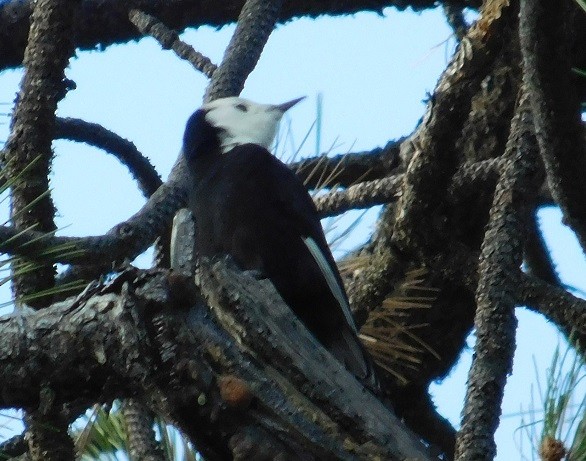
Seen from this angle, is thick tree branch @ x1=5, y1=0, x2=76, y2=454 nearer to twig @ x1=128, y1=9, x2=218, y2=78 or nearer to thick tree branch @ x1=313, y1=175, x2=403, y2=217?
twig @ x1=128, y1=9, x2=218, y2=78

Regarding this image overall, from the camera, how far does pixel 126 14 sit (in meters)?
3.97

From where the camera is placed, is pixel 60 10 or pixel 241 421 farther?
pixel 60 10

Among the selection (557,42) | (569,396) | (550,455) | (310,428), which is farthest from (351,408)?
(557,42)

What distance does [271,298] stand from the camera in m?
2.08

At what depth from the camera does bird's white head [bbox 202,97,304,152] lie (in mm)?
4098

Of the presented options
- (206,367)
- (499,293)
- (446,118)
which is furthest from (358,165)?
(206,367)

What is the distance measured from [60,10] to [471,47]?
93 centimetres

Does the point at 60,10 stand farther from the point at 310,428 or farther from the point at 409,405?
the point at 409,405

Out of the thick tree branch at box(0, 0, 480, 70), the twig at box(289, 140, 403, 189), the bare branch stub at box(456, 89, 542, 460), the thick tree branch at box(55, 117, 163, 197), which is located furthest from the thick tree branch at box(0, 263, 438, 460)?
the thick tree branch at box(0, 0, 480, 70)

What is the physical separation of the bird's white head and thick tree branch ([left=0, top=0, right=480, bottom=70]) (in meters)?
0.32

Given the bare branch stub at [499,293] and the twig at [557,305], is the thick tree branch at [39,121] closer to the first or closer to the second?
the bare branch stub at [499,293]

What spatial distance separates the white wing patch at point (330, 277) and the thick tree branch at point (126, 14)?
39.9 inches

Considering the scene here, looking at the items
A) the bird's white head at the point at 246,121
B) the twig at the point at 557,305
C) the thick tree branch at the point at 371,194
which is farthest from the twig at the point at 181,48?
the twig at the point at 557,305

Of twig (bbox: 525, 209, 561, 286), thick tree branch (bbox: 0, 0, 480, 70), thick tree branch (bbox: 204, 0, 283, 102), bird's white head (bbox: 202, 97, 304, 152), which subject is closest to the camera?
thick tree branch (bbox: 204, 0, 283, 102)
